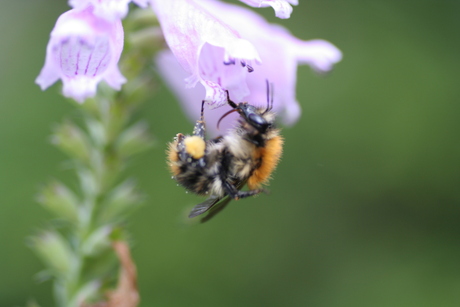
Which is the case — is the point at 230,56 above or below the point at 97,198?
above

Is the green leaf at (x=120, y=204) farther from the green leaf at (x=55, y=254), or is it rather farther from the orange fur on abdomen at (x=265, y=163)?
the orange fur on abdomen at (x=265, y=163)

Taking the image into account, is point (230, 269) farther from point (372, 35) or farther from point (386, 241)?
point (372, 35)

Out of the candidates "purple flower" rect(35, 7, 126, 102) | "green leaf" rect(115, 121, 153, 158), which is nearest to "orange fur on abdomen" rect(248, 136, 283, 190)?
"green leaf" rect(115, 121, 153, 158)

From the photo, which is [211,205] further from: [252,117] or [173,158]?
[252,117]

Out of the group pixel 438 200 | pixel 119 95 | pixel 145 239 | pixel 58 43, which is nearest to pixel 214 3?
pixel 119 95

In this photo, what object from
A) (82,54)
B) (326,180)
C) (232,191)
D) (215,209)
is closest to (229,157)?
(232,191)

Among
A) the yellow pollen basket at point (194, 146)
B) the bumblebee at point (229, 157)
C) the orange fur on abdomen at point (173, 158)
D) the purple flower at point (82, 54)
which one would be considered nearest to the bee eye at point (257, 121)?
the bumblebee at point (229, 157)

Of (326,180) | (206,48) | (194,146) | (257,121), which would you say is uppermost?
(206,48)
